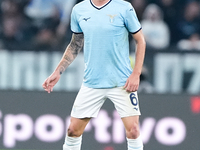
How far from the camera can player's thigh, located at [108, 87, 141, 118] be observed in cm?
516

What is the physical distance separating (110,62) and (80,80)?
3617 mm

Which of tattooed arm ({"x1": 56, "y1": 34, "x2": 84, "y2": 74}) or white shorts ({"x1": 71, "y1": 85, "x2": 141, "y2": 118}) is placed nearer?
white shorts ({"x1": 71, "y1": 85, "x2": 141, "y2": 118})

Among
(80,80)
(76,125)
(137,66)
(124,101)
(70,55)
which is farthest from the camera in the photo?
(80,80)

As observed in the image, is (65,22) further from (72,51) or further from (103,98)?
(103,98)

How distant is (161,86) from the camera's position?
869 centimetres

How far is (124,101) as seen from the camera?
5184mm

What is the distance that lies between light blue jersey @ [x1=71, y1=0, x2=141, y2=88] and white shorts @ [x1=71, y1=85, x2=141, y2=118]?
64mm

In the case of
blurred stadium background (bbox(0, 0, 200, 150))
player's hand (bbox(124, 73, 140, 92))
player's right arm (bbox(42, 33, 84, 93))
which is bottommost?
blurred stadium background (bbox(0, 0, 200, 150))

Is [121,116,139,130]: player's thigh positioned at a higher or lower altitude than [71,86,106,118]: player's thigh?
lower

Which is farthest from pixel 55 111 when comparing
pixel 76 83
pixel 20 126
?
pixel 76 83

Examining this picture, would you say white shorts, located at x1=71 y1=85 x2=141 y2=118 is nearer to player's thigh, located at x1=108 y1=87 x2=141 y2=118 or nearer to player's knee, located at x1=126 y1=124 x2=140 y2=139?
player's thigh, located at x1=108 y1=87 x2=141 y2=118

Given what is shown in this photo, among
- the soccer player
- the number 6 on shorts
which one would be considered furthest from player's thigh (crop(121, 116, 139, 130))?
the number 6 on shorts

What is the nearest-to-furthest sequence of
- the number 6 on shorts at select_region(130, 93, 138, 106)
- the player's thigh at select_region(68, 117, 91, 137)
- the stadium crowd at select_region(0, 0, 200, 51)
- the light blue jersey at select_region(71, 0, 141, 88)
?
the light blue jersey at select_region(71, 0, 141, 88)
the number 6 on shorts at select_region(130, 93, 138, 106)
the player's thigh at select_region(68, 117, 91, 137)
the stadium crowd at select_region(0, 0, 200, 51)

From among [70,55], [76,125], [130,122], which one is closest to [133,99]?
[130,122]
